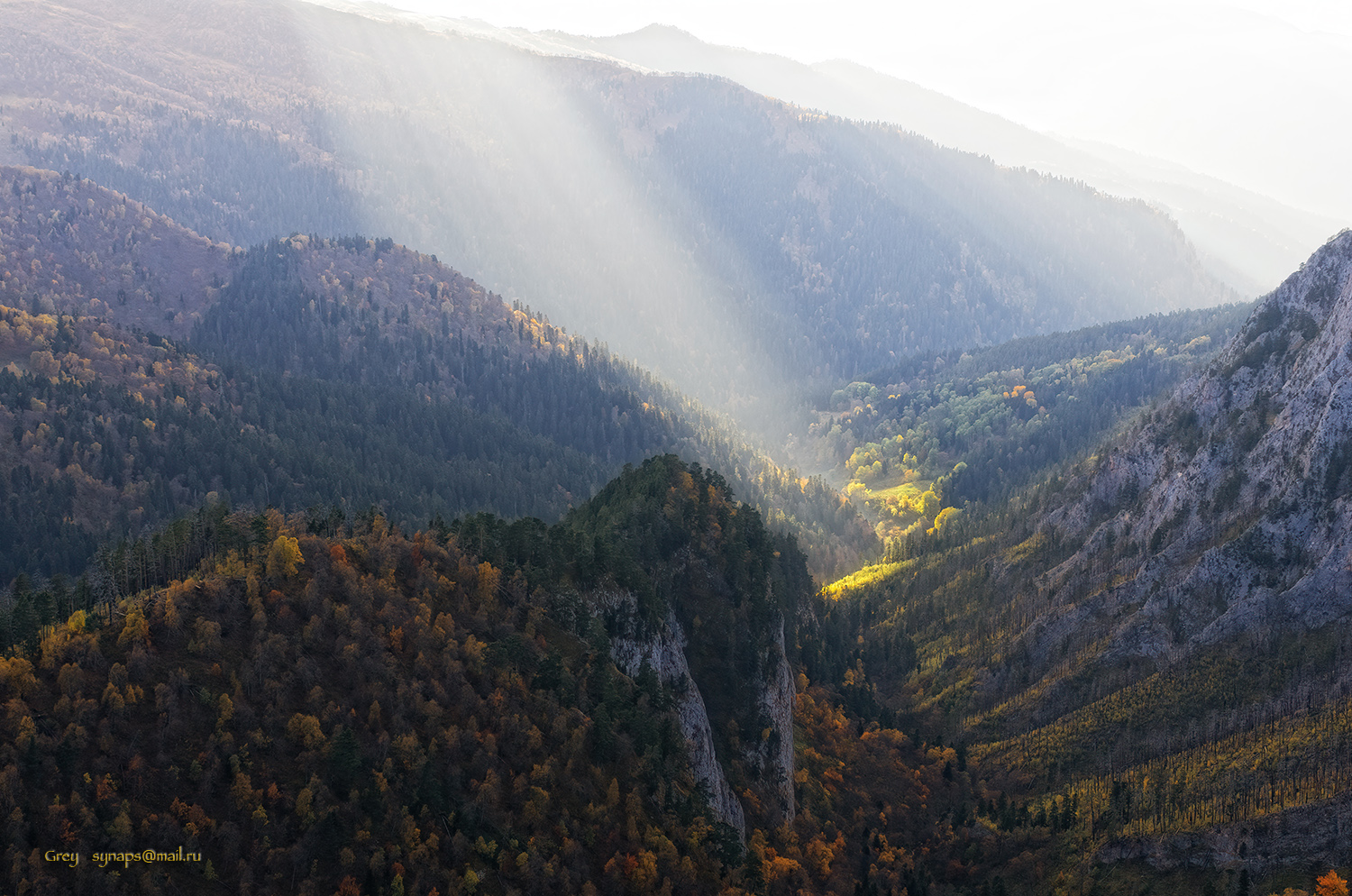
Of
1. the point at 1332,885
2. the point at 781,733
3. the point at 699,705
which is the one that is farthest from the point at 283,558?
the point at 1332,885

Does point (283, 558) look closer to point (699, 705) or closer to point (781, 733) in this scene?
point (699, 705)

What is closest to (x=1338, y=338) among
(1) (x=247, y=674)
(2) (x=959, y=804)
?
(2) (x=959, y=804)

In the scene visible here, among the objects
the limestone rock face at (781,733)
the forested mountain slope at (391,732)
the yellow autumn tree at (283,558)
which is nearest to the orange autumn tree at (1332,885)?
the forested mountain slope at (391,732)

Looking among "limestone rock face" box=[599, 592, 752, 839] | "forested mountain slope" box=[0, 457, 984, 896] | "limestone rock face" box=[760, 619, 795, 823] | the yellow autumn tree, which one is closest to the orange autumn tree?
"forested mountain slope" box=[0, 457, 984, 896]

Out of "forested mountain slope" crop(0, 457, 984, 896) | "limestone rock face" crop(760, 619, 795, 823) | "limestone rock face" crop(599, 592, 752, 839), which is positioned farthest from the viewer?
"limestone rock face" crop(760, 619, 795, 823)

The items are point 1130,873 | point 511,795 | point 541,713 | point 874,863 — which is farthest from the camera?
point 874,863

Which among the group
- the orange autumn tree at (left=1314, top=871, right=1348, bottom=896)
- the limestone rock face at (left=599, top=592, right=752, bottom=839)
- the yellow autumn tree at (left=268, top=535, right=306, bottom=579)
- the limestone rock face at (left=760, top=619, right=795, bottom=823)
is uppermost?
the yellow autumn tree at (left=268, top=535, right=306, bottom=579)

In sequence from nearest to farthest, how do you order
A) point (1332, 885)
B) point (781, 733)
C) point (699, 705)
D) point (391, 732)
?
point (391, 732), point (1332, 885), point (699, 705), point (781, 733)

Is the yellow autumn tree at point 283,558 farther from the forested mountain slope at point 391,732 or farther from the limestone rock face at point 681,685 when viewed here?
the limestone rock face at point 681,685

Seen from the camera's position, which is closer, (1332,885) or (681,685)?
(1332,885)

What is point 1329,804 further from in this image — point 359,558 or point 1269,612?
point 359,558

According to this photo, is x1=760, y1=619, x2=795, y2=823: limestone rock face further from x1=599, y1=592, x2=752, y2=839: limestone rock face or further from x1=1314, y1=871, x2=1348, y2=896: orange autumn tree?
x1=1314, y1=871, x2=1348, y2=896: orange autumn tree
